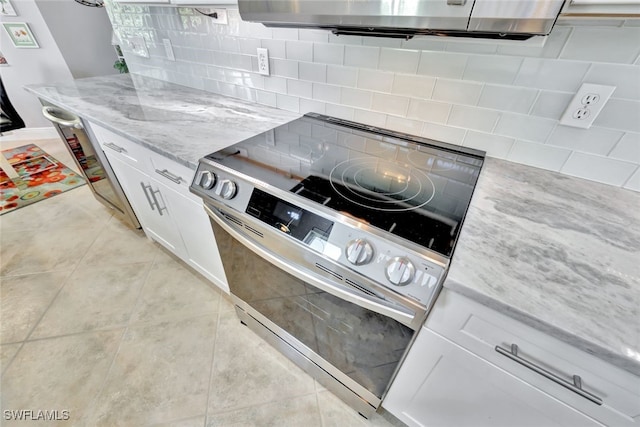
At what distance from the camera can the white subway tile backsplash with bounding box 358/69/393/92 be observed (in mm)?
1007

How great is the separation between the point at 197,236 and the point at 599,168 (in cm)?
151

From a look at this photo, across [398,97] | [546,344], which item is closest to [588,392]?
[546,344]

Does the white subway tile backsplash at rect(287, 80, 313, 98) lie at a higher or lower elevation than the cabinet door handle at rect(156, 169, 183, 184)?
higher

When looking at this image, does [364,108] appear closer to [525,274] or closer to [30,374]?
[525,274]

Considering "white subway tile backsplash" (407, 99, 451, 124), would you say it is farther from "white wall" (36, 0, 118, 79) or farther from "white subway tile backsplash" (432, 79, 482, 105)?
"white wall" (36, 0, 118, 79)

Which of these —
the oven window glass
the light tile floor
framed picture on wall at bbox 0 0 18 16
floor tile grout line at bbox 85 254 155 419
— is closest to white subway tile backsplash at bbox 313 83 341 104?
the oven window glass

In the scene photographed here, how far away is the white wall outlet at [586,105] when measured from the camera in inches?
28.0

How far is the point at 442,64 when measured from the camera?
890 millimetres

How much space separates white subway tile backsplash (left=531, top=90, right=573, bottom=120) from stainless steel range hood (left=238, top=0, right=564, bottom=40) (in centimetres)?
24

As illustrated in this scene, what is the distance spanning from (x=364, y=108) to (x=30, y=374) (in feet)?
6.24

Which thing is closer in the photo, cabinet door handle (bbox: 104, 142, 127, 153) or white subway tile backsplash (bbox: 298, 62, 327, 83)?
white subway tile backsplash (bbox: 298, 62, 327, 83)

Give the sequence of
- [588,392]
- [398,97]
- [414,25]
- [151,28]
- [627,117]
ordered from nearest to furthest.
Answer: [588,392] → [414,25] → [627,117] → [398,97] → [151,28]

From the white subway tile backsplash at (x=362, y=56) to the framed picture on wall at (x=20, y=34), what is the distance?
12.0 feet

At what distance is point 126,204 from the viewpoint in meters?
1.67
